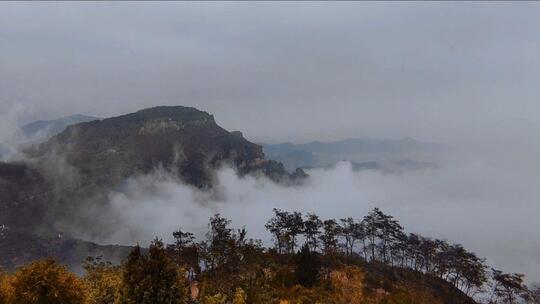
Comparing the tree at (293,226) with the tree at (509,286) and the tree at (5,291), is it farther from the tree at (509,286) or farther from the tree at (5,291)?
the tree at (5,291)

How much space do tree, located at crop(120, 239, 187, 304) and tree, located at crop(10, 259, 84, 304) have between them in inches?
325

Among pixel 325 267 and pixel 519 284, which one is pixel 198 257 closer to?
pixel 325 267

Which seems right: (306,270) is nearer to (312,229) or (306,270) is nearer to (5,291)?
(312,229)

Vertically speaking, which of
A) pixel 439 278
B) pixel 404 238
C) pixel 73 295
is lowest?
pixel 439 278

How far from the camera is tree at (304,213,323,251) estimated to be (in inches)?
5138

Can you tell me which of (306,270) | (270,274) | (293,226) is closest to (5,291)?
(270,274)

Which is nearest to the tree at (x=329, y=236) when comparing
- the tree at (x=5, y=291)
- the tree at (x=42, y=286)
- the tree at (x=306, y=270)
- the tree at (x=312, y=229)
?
the tree at (x=312, y=229)

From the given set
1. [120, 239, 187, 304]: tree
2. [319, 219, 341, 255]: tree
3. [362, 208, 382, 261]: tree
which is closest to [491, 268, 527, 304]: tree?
[362, 208, 382, 261]: tree

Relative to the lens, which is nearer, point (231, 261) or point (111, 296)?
point (111, 296)

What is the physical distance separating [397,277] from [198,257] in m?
60.2

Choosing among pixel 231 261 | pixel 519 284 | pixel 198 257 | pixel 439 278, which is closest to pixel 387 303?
pixel 231 261

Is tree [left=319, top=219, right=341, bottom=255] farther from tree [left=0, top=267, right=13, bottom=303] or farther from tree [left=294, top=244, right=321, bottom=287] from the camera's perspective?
tree [left=0, top=267, right=13, bottom=303]

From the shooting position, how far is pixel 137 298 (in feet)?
150

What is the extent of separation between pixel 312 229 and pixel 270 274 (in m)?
33.5
